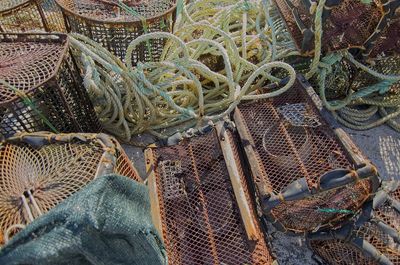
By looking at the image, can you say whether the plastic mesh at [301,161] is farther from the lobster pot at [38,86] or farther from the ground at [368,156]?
the lobster pot at [38,86]

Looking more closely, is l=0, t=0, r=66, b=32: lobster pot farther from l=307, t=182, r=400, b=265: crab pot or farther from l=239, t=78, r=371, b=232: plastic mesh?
l=307, t=182, r=400, b=265: crab pot

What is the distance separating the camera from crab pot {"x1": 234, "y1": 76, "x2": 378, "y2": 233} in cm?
172

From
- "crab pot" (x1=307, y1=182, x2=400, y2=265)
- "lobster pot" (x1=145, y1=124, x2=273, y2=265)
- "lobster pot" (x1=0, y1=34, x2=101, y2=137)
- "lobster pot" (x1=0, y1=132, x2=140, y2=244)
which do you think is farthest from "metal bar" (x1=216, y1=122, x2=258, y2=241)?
"lobster pot" (x1=0, y1=34, x2=101, y2=137)

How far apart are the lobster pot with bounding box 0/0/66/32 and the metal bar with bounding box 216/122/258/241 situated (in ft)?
5.03

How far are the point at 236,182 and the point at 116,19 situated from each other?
4.15ft

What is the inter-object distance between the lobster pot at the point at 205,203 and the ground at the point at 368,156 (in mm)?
428

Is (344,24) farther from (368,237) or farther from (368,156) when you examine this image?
(368,237)

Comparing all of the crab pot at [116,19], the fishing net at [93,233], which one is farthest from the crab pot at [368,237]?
the crab pot at [116,19]

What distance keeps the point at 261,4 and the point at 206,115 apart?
971mm

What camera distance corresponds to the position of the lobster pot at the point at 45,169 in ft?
4.87

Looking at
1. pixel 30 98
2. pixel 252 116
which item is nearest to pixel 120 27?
pixel 30 98

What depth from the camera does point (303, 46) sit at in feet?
7.93

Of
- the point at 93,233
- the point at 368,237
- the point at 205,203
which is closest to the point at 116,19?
the point at 205,203

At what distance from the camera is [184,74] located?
2.64 metres
